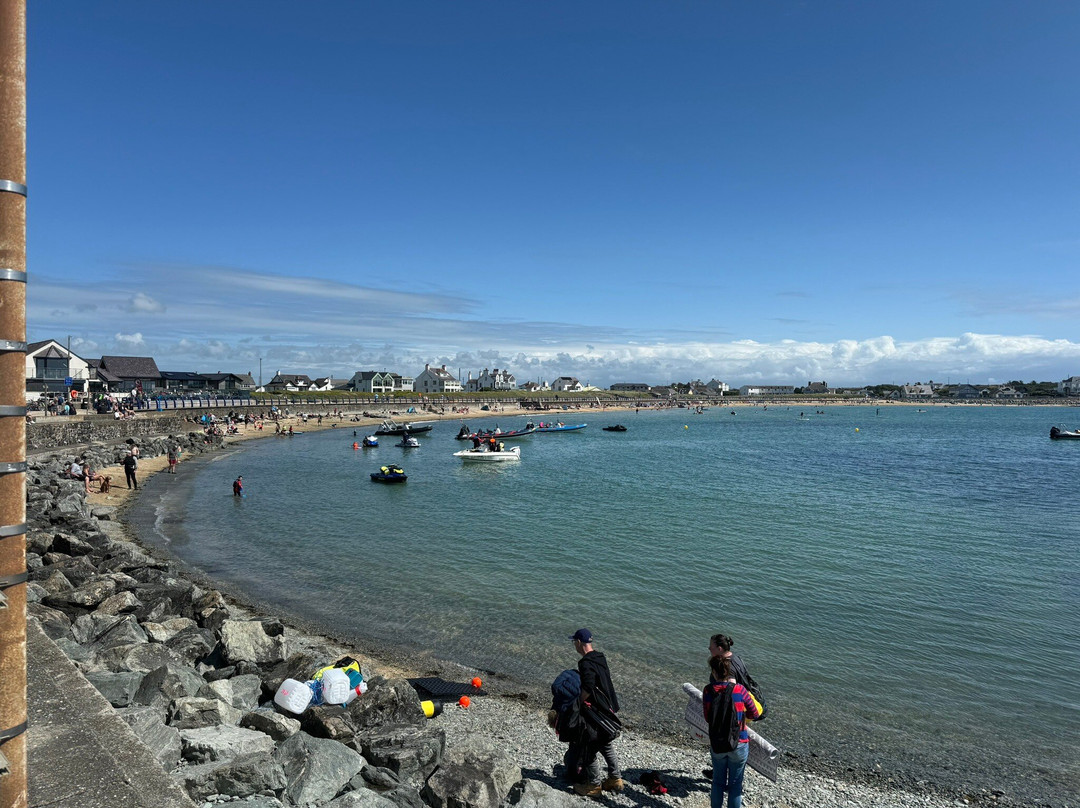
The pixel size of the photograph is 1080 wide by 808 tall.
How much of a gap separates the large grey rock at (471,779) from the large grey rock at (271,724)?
211 centimetres

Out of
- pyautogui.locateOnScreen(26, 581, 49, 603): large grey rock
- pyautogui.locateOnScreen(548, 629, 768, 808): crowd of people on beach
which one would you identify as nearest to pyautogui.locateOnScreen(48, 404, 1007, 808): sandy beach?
pyautogui.locateOnScreen(548, 629, 768, 808): crowd of people on beach

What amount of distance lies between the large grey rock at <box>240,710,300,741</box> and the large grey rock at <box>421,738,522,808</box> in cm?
211

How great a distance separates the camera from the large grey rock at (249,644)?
11766mm

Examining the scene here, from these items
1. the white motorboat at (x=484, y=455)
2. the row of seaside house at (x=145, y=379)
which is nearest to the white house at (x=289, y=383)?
the row of seaside house at (x=145, y=379)

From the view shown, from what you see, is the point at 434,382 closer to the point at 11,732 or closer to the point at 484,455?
the point at 484,455

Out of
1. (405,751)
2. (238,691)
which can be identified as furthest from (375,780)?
(238,691)

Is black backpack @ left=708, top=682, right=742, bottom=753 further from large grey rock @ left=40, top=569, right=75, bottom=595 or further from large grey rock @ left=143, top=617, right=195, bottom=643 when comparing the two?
large grey rock @ left=40, top=569, right=75, bottom=595

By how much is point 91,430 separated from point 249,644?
50818 millimetres

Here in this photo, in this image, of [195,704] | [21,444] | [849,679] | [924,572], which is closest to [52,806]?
[21,444]

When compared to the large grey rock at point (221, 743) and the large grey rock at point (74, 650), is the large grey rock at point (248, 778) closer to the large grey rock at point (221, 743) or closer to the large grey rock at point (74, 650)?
the large grey rock at point (221, 743)

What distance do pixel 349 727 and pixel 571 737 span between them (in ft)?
10.2

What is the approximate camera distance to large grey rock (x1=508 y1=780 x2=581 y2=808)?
7508mm

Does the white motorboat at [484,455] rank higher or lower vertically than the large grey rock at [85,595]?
lower

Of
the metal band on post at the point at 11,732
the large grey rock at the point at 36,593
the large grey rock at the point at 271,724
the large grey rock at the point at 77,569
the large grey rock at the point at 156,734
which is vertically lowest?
the large grey rock at the point at 77,569
